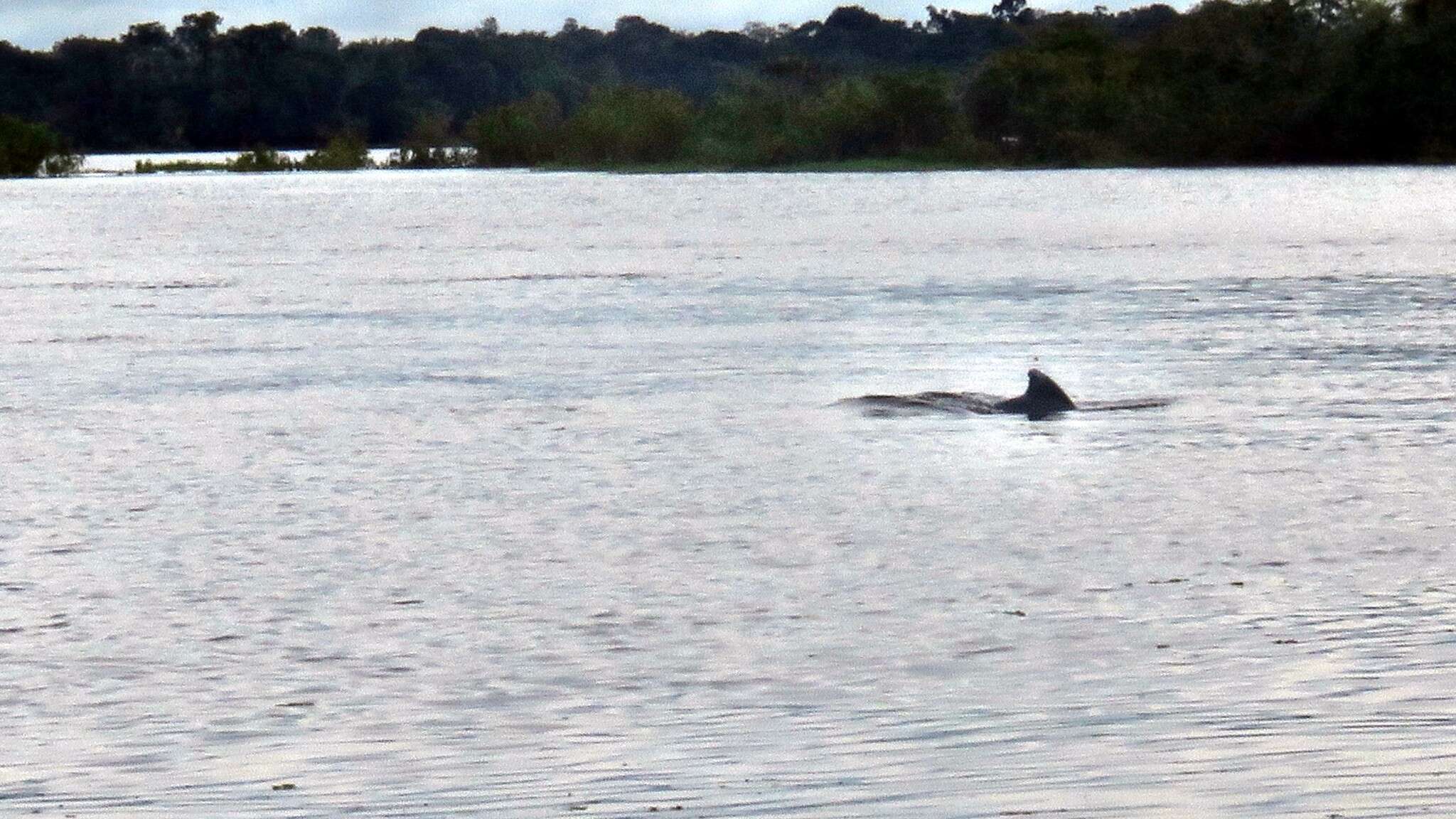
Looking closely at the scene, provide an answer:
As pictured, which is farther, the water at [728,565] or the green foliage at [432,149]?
the green foliage at [432,149]

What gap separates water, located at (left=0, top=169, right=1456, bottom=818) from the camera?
9.64 meters

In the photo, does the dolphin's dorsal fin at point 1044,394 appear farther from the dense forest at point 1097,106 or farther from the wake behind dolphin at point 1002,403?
the dense forest at point 1097,106

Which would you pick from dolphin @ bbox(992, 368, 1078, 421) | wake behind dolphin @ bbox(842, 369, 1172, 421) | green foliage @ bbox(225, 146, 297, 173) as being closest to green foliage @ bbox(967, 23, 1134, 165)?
green foliage @ bbox(225, 146, 297, 173)

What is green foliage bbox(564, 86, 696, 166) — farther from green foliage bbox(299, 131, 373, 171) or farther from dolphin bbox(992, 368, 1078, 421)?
dolphin bbox(992, 368, 1078, 421)

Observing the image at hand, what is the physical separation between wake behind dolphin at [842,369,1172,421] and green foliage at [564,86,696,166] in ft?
438

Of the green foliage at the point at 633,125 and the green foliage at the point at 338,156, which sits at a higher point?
the green foliage at the point at 633,125

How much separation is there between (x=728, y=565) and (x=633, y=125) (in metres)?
147

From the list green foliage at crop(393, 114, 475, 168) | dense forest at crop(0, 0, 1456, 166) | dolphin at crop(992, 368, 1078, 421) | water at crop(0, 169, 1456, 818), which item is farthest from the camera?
green foliage at crop(393, 114, 475, 168)

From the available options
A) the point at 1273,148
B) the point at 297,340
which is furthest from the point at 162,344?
the point at 1273,148

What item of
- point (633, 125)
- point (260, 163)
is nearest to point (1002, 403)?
point (633, 125)

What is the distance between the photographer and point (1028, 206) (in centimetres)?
9000

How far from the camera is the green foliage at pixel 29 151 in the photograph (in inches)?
5458

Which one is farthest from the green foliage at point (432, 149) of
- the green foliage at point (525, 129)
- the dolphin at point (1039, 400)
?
the dolphin at point (1039, 400)

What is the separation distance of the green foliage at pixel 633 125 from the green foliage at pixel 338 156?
2186 cm
